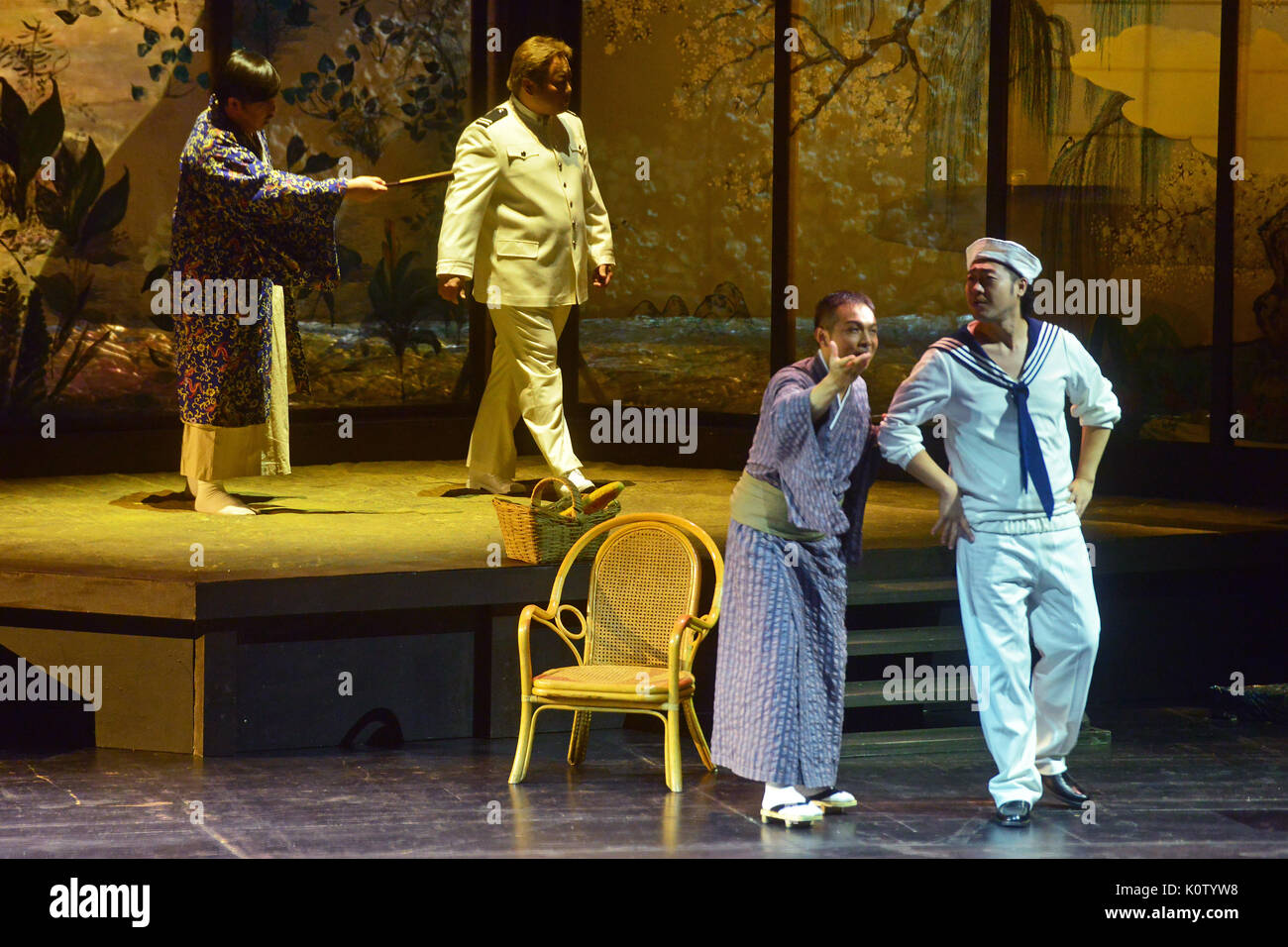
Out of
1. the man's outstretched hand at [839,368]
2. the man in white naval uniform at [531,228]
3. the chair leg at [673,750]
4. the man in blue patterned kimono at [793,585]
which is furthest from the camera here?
the man in white naval uniform at [531,228]

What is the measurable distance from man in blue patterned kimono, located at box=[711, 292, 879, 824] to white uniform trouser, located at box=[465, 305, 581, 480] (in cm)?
220

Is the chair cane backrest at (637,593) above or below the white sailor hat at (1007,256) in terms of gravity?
below

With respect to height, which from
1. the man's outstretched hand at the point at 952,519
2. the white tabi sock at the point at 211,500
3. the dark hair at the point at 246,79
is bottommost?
the white tabi sock at the point at 211,500

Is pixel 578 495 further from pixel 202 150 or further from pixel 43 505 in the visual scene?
pixel 43 505

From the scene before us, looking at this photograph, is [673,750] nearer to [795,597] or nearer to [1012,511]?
[795,597]

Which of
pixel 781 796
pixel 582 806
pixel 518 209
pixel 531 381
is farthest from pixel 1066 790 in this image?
pixel 518 209

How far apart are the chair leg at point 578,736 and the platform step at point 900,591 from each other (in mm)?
1031

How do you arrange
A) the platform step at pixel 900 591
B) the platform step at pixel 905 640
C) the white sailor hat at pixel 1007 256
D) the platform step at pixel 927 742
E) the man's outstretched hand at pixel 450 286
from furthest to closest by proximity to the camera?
the man's outstretched hand at pixel 450 286, the platform step at pixel 900 591, the platform step at pixel 905 640, the platform step at pixel 927 742, the white sailor hat at pixel 1007 256

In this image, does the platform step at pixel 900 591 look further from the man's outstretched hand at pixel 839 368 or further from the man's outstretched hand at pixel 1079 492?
the man's outstretched hand at pixel 839 368

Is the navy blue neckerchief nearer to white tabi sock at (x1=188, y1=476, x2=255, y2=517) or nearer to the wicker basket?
the wicker basket

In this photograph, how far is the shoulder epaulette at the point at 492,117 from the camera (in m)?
8.00

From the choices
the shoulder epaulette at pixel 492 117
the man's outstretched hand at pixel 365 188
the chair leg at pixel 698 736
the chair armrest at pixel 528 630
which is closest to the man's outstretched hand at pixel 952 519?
the chair leg at pixel 698 736

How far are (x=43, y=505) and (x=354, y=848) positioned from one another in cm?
333

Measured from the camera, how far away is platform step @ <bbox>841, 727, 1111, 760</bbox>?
22.1 ft
